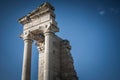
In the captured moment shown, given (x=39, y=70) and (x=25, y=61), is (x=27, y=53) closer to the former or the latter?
(x=25, y=61)

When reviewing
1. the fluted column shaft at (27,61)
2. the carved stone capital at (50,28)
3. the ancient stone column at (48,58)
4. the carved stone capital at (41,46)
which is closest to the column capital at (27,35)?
the fluted column shaft at (27,61)

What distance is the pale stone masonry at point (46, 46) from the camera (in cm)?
1657

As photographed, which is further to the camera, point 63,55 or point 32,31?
point 63,55

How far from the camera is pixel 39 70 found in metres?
18.8

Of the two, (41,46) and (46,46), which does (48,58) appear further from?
(41,46)

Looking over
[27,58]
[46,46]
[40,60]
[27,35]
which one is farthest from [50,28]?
[40,60]

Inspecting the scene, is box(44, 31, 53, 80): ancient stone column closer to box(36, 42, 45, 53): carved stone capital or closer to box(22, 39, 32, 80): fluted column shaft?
box(22, 39, 32, 80): fluted column shaft

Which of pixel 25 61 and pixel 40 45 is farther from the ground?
pixel 40 45


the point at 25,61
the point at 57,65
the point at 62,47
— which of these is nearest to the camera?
the point at 25,61

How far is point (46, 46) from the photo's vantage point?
53.4ft

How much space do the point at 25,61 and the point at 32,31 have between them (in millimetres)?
3012

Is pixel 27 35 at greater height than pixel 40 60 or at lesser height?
greater

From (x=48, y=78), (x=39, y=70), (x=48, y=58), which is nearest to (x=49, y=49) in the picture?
(x=48, y=58)

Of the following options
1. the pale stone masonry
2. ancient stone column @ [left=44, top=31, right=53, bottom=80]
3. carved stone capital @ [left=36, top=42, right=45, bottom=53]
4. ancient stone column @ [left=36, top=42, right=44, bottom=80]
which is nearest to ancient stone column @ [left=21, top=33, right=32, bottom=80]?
the pale stone masonry
